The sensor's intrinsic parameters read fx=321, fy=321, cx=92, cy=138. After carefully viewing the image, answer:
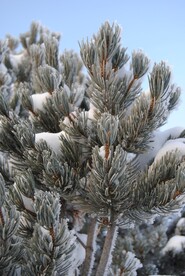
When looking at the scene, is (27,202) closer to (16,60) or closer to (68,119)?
(68,119)

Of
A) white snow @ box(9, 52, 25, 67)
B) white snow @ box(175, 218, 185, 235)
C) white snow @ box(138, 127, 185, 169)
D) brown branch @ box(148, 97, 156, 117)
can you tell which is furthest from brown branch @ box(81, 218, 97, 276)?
white snow @ box(175, 218, 185, 235)

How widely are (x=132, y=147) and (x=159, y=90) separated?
1.24 ft

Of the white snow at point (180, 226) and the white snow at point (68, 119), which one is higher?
the white snow at point (68, 119)

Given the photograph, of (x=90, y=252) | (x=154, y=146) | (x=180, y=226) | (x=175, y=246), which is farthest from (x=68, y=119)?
(x=180, y=226)

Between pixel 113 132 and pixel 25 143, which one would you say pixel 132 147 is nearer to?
pixel 113 132

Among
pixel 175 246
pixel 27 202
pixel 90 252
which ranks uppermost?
pixel 27 202

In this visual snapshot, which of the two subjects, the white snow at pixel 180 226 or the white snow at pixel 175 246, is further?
the white snow at pixel 180 226

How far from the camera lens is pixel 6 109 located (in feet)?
6.93

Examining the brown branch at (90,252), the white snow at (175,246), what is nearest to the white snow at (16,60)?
→ the brown branch at (90,252)

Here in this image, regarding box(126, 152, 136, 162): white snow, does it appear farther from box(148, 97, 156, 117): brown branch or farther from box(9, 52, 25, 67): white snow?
box(9, 52, 25, 67): white snow

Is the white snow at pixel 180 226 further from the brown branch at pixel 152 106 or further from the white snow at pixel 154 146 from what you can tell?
the brown branch at pixel 152 106

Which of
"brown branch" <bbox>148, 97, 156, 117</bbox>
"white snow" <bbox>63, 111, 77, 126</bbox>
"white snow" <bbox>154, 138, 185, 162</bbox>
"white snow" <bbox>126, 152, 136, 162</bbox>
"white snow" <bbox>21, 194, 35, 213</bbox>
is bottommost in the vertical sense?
"white snow" <bbox>21, 194, 35, 213</bbox>

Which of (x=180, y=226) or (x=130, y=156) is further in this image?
(x=180, y=226)

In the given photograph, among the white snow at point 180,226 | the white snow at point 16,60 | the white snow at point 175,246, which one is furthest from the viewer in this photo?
the white snow at point 180,226
